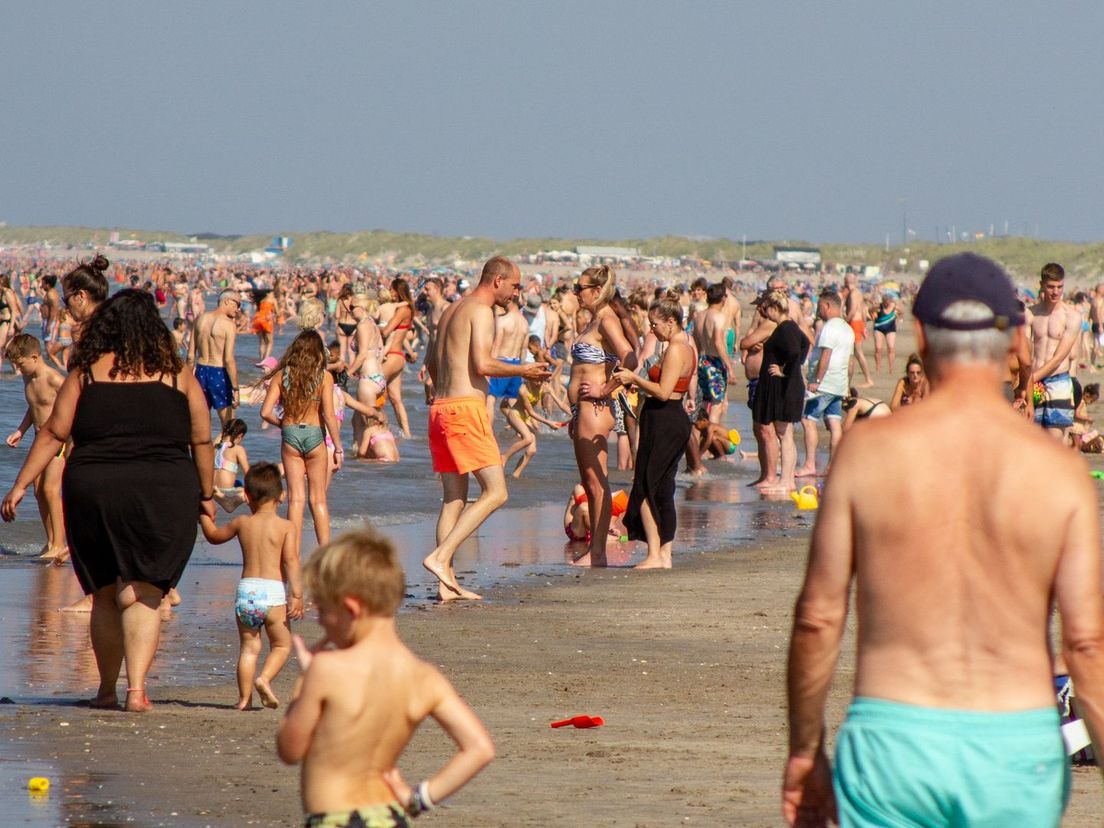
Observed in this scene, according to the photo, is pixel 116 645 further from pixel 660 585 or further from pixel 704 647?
pixel 660 585

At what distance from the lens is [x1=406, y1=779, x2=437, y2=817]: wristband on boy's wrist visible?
3.13 metres

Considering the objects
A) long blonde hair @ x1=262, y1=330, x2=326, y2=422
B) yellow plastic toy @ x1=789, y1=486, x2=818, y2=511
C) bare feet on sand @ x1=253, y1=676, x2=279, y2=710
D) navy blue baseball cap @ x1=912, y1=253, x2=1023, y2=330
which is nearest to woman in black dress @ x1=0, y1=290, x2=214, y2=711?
bare feet on sand @ x1=253, y1=676, x2=279, y2=710

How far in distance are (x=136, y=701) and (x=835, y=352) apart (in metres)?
9.98

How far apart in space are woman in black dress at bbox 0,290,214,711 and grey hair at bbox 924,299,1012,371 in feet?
12.6

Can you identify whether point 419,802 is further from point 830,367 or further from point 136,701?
point 830,367

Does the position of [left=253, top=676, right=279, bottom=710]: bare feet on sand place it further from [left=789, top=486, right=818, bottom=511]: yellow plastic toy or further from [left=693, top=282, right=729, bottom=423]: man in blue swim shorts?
[left=693, top=282, right=729, bottom=423]: man in blue swim shorts

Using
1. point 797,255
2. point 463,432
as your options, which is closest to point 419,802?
point 463,432

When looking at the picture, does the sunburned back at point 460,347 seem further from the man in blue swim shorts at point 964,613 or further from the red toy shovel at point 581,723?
the man in blue swim shorts at point 964,613

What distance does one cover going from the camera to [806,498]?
47.2ft

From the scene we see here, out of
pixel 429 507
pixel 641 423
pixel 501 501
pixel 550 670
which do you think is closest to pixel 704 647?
pixel 550 670

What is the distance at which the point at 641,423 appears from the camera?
10.5 metres

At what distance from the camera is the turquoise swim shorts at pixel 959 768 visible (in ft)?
8.94

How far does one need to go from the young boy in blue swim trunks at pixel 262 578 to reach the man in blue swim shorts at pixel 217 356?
8.49 m

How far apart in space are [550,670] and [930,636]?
183 inches
